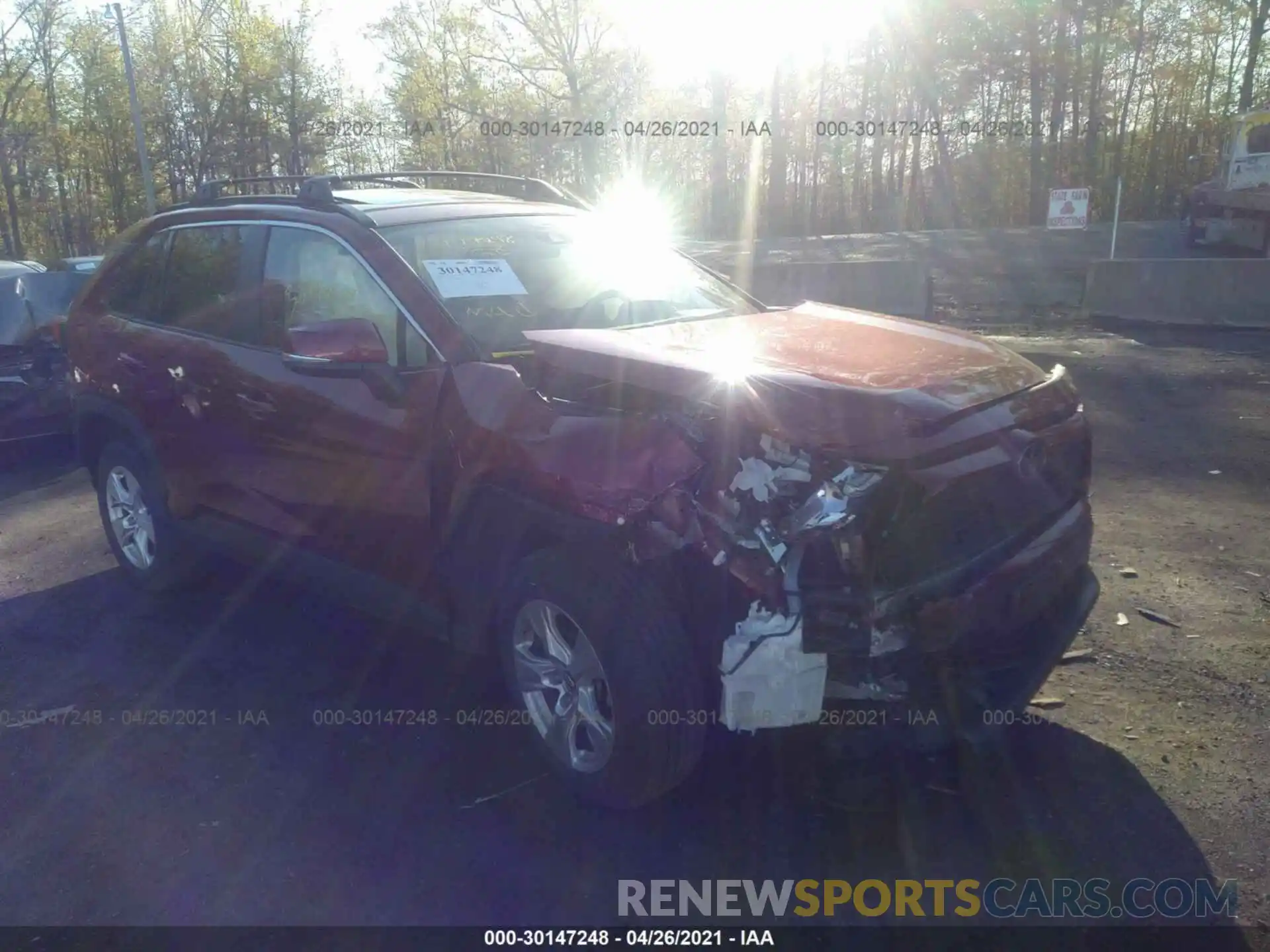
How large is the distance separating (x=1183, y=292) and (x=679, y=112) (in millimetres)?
25224

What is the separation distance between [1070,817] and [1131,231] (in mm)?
30507

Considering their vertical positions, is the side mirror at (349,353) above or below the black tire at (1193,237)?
above

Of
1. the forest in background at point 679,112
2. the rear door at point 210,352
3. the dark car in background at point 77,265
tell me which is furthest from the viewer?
the forest in background at point 679,112

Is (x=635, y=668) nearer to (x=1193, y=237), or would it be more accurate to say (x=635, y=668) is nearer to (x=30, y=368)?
(x=30, y=368)

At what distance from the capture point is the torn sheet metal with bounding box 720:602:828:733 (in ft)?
9.45

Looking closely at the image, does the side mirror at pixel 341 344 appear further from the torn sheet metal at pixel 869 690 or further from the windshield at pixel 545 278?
the torn sheet metal at pixel 869 690

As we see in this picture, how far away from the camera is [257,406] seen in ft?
14.6

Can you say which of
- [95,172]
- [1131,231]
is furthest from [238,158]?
[1131,231]

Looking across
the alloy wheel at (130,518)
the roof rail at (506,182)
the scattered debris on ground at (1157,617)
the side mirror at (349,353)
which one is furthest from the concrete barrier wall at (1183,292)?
the alloy wheel at (130,518)

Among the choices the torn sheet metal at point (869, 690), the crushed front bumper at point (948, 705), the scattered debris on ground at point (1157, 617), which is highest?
the torn sheet metal at point (869, 690)

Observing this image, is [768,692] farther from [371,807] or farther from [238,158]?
[238,158]

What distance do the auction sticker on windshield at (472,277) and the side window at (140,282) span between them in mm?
2058

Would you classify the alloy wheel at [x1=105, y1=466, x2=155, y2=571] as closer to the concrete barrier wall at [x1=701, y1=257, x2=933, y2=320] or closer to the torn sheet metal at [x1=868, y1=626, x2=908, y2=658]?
the torn sheet metal at [x1=868, y1=626, x2=908, y2=658]

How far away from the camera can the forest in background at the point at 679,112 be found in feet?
98.8
